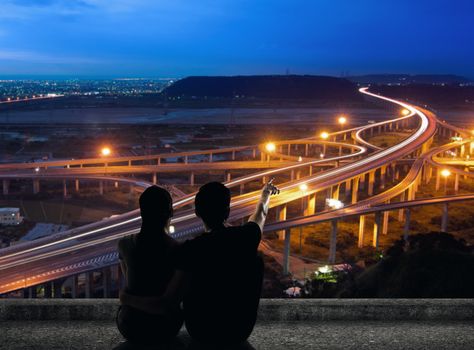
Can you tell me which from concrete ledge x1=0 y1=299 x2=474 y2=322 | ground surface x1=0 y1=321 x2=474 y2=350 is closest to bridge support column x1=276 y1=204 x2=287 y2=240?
concrete ledge x1=0 y1=299 x2=474 y2=322

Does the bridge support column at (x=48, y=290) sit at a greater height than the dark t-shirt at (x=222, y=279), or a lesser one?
lesser

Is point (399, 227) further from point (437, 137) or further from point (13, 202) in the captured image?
point (437, 137)

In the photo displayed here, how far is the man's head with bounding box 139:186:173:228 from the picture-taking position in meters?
4.47

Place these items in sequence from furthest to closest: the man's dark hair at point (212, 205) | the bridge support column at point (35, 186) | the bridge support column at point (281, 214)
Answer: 1. the bridge support column at point (35, 186)
2. the bridge support column at point (281, 214)
3. the man's dark hair at point (212, 205)

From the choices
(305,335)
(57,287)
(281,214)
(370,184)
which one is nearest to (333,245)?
(281,214)

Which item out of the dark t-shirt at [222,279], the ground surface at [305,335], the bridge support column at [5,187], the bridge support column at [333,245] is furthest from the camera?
the bridge support column at [5,187]

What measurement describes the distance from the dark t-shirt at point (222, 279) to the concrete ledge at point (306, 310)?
3198 millimetres

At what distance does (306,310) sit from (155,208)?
13.1ft

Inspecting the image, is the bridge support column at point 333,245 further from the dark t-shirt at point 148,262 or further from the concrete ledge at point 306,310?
the dark t-shirt at point 148,262

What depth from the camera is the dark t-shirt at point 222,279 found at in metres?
4.23

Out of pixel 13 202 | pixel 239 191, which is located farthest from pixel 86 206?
pixel 239 191

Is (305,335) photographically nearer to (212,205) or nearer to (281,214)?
(212,205)

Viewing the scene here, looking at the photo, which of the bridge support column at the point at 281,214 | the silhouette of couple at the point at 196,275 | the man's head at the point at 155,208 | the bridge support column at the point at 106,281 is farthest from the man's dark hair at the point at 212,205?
the bridge support column at the point at 281,214

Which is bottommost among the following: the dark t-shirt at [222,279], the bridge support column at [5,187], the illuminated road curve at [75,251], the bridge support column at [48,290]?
the bridge support column at [5,187]
